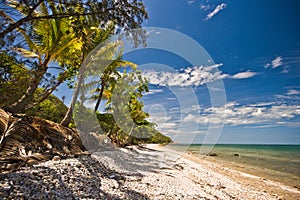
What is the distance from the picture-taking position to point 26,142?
183 inches

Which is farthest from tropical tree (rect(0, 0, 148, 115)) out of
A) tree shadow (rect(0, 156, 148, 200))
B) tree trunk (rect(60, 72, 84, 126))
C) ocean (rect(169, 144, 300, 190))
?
ocean (rect(169, 144, 300, 190))

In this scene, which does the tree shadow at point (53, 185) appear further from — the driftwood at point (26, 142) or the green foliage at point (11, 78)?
the green foliage at point (11, 78)

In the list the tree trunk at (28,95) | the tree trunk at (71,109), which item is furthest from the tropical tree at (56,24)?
the tree trunk at (71,109)

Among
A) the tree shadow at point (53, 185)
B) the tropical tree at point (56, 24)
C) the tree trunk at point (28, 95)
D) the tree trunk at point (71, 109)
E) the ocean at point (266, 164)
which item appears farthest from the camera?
the ocean at point (266, 164)

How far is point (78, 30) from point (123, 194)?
13.2ft

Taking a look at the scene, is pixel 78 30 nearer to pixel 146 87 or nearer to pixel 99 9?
pixel 99 9

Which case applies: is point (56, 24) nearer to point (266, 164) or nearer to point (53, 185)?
point (53, 185)

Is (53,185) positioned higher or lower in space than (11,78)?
lower

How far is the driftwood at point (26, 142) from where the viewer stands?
3604 mm

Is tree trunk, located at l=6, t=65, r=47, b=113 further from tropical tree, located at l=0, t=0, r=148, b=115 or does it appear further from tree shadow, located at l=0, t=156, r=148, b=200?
tree shadow, located at l=0, t=156, r=148, b=200

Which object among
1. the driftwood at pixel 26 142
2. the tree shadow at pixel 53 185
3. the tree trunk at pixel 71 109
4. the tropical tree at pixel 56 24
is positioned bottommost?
the tree shadow at pixel 53 185

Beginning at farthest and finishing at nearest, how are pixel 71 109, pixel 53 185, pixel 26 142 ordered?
1. pixel 71 109
2. pixel 26 142
3. pixel 53 185

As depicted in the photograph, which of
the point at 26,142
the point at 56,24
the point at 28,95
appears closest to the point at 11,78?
the point at 28,95

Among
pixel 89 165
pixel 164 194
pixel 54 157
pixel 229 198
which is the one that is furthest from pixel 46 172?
pixel 229 198
